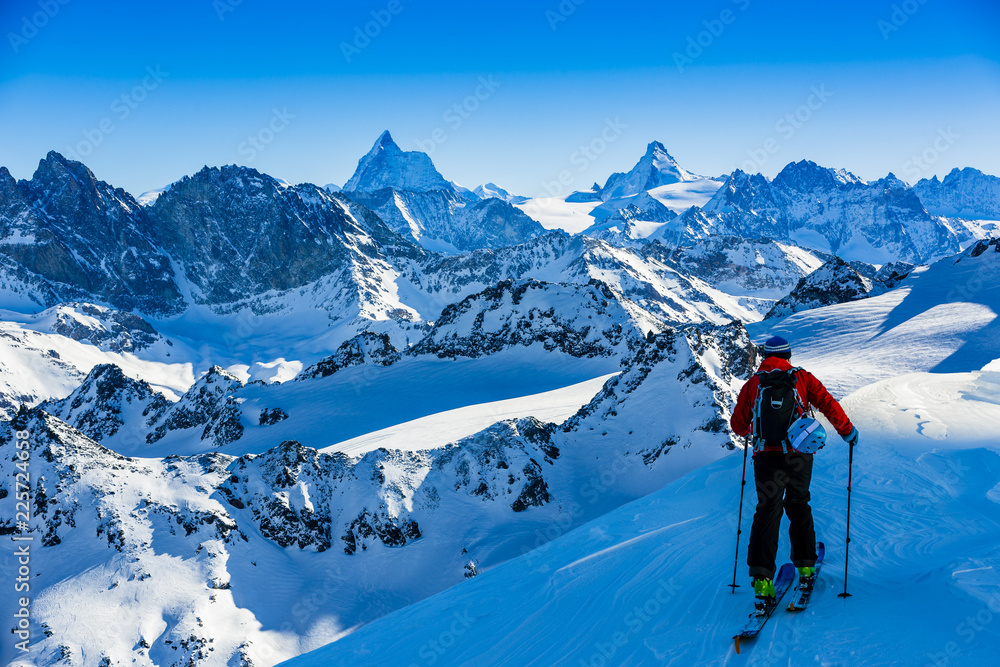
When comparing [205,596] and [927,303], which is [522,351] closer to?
[927,303]

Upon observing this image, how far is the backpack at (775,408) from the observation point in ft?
23.9

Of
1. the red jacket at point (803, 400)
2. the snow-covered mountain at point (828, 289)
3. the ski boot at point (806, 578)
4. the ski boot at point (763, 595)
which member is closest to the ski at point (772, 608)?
the ski boot at point (763, 595)

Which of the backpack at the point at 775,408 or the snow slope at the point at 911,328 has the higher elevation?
the backpack at the point at 775,408

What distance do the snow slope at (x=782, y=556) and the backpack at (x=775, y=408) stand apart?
1919 millimetres

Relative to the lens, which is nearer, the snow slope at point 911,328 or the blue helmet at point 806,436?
the blue helmet at point 806,436

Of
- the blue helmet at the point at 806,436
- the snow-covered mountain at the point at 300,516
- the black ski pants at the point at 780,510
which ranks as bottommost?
the snow-covered mountain at the point at 300,516

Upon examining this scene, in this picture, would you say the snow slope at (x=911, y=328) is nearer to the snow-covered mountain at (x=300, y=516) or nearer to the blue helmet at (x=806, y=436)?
the snow-covered mountain at (x=300, y=516)

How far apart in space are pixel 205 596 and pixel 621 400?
22.3 meters

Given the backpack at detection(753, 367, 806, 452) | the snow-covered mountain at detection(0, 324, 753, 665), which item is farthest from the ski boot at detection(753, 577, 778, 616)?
the snow-covered mountain at detection(0, 324, 753, 665)

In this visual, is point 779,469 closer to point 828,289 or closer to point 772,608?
point 772,608

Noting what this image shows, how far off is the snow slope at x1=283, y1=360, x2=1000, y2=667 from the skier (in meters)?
0.52

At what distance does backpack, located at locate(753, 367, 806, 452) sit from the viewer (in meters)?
7.29

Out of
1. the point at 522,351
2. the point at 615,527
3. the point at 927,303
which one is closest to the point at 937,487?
the point at 615,527

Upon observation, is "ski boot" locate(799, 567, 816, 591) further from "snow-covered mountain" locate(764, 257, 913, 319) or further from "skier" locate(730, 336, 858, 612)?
"snow-covered mountain" locate(764, 257, 913, 319)
